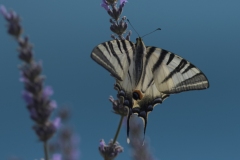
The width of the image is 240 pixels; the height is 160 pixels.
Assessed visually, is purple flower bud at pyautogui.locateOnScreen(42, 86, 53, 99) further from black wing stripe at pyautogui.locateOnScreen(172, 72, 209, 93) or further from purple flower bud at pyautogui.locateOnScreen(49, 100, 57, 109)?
black wing stripe at pyautogui.locateOnScreen(172, 72, 209, 93)

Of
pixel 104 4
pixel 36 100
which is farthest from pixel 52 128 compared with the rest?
pixel 104 4

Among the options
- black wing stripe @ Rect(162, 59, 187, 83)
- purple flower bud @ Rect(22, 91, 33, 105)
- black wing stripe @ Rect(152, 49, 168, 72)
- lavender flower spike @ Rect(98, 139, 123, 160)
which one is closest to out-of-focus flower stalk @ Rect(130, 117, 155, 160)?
lavender flower spike @ Rect(98, 139, 123, 160)

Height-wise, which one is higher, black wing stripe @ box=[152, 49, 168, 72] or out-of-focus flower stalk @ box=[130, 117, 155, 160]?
black wing stripe @ box=[152, 49, 168, 72]

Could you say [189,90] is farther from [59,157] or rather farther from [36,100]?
[36,100]

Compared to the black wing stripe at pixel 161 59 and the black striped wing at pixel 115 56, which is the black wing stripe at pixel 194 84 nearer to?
the black wing stripe at pixel 161 59

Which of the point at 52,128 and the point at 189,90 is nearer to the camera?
the point at 52,128

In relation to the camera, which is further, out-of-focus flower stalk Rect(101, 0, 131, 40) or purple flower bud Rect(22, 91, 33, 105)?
out-of-focus flower stalk Rect(101, 0, 131, 40)

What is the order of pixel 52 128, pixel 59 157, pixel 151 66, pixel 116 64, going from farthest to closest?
pixel 151 66
pixel 116 64
pixel 59 157
pixel 52 128
